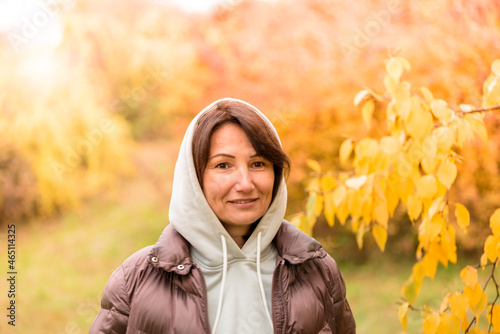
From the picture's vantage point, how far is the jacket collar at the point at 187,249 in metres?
1.55

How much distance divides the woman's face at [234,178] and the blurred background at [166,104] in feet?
10.7

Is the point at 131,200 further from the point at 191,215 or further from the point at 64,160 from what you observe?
the point at 191,215

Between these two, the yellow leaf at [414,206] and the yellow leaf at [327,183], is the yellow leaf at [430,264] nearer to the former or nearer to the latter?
the yellow leaf at [414,206]

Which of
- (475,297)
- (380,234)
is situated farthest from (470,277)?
(380,234)

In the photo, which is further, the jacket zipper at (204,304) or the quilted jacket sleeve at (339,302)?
the quilted jacket sleeve at (339,302)

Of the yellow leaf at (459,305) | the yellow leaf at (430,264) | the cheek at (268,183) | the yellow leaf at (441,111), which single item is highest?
the yellow leaf at (441,111)

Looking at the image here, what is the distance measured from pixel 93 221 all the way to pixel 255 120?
585 cm

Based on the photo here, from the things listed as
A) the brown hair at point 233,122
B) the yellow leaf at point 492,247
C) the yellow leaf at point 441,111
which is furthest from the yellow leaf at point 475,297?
the brown hair at point 233,122

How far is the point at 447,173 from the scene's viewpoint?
172 centimetres

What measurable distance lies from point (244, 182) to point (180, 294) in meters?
0.39

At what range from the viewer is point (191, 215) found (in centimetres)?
164

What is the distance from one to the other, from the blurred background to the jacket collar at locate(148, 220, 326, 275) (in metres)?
3.06

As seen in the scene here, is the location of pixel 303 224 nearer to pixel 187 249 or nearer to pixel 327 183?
pixel 327 183

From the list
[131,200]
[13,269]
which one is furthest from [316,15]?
[13,269]
